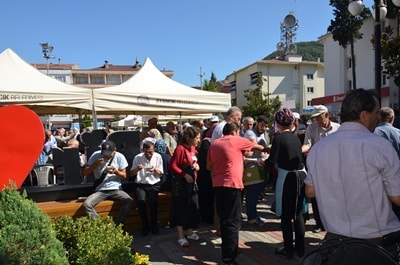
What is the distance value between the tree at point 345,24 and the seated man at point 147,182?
29.1m

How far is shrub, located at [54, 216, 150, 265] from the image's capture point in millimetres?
2627

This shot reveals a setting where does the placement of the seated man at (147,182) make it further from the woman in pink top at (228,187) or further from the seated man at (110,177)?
the woman in pink top at (228,187)

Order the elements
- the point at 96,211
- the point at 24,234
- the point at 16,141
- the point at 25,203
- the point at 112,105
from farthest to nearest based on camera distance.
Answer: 1. the point at 112,105
2. the point at 96,211
3. the point at 16,141
4. the point at 25,203
5. the point at 24,234

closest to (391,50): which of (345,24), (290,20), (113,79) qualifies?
(345,24)

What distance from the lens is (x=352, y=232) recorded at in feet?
6.49

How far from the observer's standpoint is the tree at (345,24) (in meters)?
30.5

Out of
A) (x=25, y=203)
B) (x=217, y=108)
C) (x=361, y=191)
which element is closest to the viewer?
(x=361, y=191)

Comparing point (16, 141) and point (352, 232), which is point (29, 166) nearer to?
point (16, 141)

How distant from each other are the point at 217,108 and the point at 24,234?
238 inches

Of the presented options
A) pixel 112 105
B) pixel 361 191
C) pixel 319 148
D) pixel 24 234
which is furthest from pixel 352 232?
pixel 112 105

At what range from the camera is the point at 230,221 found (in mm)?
4152

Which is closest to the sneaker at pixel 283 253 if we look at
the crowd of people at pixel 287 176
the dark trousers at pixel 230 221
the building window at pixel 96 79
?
the crowd of people at pixel 287 176

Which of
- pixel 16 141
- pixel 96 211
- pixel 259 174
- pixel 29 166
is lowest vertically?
pixel 96 211

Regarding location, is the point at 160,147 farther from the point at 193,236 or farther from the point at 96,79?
the point at 96,79
